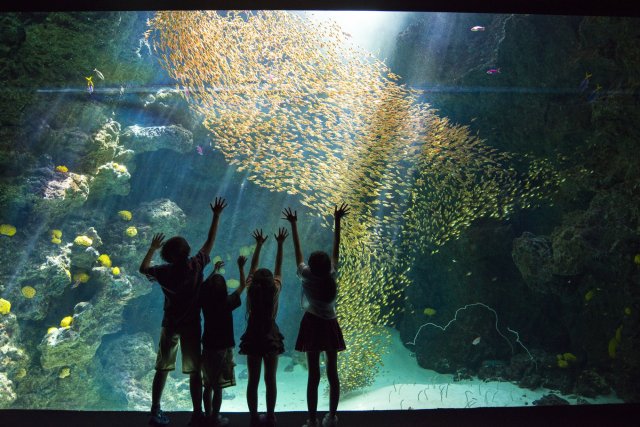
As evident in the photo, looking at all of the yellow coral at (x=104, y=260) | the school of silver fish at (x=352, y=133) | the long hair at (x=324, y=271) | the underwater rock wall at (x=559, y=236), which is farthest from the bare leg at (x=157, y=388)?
the underwater rock wall at (x=559, y=236)

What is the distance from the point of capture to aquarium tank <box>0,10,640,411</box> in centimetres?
815

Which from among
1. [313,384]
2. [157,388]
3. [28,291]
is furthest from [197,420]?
[28,291]

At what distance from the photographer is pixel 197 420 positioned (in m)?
3.33

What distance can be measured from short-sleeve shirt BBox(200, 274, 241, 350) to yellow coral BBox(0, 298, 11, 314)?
268 inches

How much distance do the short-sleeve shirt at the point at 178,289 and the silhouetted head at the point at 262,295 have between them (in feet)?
1.58

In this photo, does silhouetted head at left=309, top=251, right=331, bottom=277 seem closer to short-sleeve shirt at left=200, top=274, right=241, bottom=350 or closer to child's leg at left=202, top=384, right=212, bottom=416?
short-sleeve shirt at left=200, top=274, right=241, bottom=350

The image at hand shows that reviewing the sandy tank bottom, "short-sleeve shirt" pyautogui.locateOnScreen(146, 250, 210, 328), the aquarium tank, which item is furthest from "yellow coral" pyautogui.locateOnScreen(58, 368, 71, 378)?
"short-sleeve shirt" pyautogui.locateOnScreen(146, 250, 210, 328)

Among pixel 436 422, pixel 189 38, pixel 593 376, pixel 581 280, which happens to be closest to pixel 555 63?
pixel 581 280

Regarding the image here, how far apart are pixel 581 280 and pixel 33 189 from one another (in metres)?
11.7

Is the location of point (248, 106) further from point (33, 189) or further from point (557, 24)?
point (557, 24)

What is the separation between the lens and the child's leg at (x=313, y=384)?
3.27m

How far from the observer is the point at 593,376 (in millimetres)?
8719

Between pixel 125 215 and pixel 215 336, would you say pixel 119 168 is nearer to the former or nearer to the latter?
pixel 125 215

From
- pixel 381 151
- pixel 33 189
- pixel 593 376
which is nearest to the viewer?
pixel 33 189
